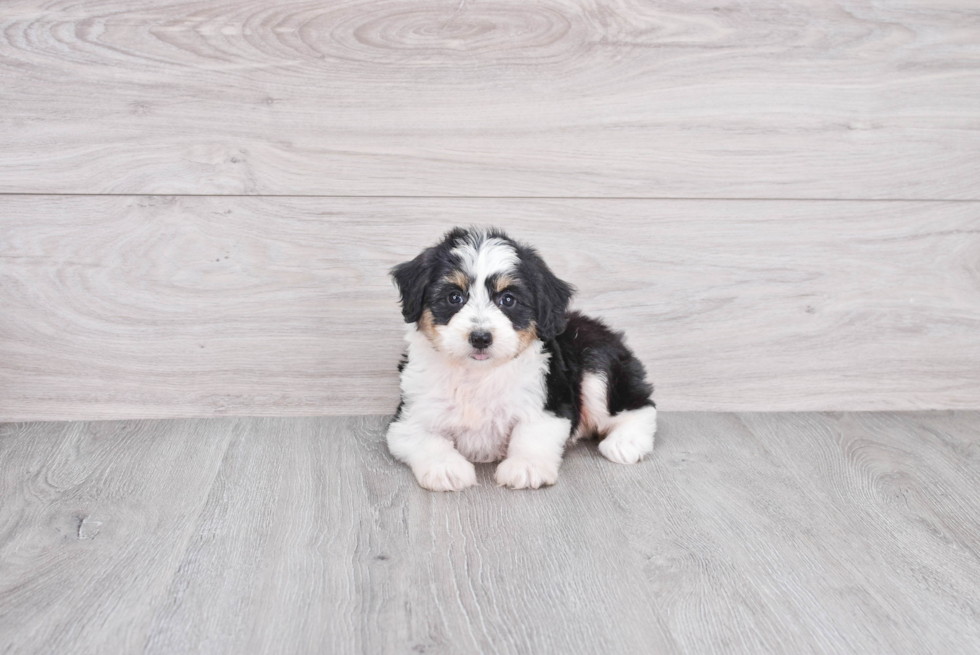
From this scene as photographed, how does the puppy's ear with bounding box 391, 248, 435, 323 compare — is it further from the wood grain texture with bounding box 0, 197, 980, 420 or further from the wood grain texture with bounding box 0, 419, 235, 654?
the wood grain texture with bounding box 0, 419, 235, 654

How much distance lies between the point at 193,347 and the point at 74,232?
44cm

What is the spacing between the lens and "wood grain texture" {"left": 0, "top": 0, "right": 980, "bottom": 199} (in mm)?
2160

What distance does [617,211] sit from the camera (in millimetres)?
2332

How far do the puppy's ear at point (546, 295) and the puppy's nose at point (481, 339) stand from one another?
17cm

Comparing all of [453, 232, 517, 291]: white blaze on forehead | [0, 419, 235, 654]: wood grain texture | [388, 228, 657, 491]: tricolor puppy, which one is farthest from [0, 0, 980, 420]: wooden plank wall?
[453, 232, 517, 291]: white blaze on forehead

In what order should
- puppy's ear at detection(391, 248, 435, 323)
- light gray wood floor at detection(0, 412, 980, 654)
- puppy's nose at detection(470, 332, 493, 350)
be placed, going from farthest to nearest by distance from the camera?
puppy's ear at detection(391, 248, 435, 323) → puppy's nose at detection(470, 332, 493, 350) → light gray wood floor at detection(0, 412, 980, 654)

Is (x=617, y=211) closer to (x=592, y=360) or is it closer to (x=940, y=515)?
(x=592, y=360)

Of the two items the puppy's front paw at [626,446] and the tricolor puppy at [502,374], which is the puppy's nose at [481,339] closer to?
the tricolor puppy at [502,374]

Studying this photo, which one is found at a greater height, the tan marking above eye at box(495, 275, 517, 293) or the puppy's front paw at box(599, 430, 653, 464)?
the tan marking above eye at box(495, 275, 517, 293)

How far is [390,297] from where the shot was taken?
7.65 ft

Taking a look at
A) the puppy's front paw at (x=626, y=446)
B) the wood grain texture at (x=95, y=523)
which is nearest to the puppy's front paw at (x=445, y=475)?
the puppy's front paw at (x=626, y=446)

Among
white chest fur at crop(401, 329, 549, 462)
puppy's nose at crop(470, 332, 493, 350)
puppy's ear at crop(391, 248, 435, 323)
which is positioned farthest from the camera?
white chest fur at crop(401, 329, 549, 462)

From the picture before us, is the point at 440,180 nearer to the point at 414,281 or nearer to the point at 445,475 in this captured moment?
the point at 414,281

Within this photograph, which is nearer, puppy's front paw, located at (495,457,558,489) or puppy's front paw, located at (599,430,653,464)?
puppy's front paw, located at (495,457,558,489)
